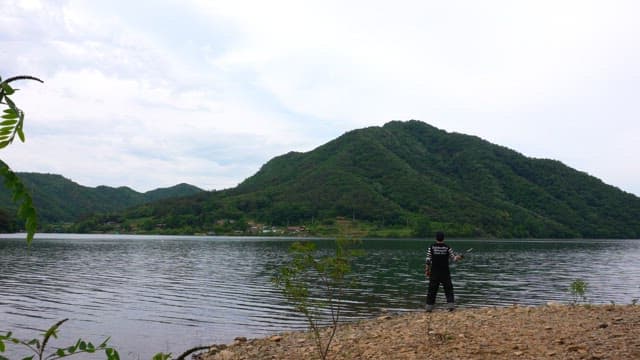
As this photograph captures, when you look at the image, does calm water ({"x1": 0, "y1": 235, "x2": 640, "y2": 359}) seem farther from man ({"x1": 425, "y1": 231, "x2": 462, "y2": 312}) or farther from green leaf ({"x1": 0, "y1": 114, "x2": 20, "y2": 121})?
green leaf ({"x1": 0, "y1": 114, "x2": 20, "y2": 121})

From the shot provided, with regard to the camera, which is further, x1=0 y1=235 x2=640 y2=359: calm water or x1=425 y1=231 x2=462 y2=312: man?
x1=0 y1=235 x2=640 y2=359: calm water

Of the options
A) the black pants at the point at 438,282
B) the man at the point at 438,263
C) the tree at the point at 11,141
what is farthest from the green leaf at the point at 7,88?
the black pants at the point at 438,282

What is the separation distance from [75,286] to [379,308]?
2512 centimetres

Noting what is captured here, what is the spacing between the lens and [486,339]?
43.7 ft

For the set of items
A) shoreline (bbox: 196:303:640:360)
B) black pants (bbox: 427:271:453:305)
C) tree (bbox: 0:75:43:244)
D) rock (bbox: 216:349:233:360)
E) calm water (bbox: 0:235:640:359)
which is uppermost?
tree (bbox: 0:75:43:244)

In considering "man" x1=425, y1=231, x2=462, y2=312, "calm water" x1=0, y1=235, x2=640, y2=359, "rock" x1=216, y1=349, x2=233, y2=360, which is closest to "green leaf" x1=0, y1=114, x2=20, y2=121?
"rock" x1=216, y1=349, x2=233, y2=360

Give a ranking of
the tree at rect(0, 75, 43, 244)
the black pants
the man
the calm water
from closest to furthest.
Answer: the tree at rect(0, 75, 43, 244)
the man
the black pants
the calm water

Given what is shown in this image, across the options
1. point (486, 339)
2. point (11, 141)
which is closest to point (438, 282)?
point (486, 339)

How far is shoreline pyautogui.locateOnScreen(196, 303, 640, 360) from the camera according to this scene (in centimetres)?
1160

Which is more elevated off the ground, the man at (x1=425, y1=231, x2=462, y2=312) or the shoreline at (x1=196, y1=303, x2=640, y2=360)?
the man at (x1=425, y1=231, x2=462, y2=312)

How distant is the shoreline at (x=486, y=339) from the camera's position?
11602mm

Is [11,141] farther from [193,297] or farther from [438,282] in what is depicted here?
[193,297]

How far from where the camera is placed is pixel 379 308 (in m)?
30.5

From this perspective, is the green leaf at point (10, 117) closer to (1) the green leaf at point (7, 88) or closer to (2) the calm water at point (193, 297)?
(1) the green leaf at point (7, 88)
